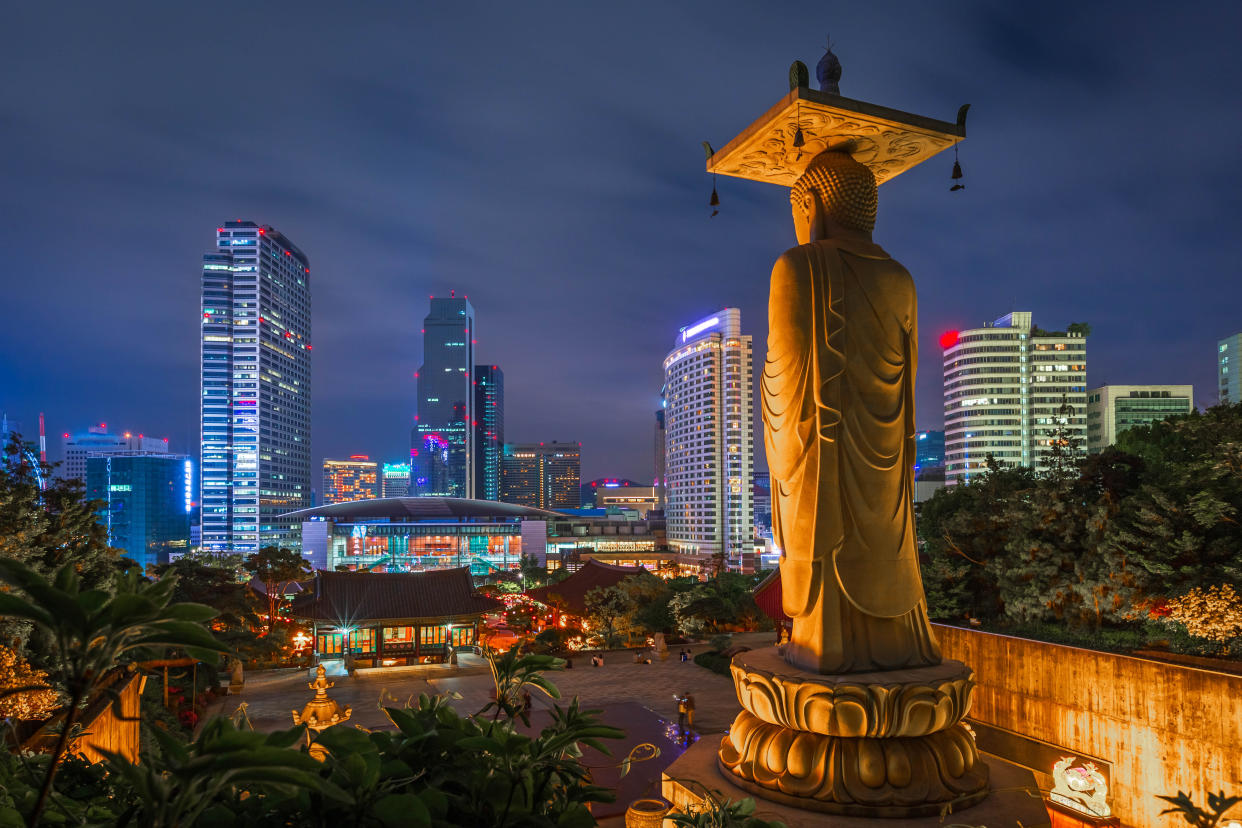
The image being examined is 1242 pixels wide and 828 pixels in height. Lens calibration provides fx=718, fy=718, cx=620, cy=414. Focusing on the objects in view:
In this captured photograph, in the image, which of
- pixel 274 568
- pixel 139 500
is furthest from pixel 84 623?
pixel 139 500

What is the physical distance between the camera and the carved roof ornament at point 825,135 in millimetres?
5988

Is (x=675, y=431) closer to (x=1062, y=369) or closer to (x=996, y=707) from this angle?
(x=1062, y=369)

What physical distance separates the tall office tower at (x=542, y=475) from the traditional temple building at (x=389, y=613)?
15064 centimetres

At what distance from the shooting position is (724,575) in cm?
2227

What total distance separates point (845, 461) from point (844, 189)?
2.49 m

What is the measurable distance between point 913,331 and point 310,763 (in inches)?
256

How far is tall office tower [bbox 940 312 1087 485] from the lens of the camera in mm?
56281

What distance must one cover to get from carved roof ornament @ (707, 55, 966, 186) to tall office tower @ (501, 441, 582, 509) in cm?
16460

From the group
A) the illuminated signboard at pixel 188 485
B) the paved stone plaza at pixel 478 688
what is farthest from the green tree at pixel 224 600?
the illuminated signboard at pixel 188 485

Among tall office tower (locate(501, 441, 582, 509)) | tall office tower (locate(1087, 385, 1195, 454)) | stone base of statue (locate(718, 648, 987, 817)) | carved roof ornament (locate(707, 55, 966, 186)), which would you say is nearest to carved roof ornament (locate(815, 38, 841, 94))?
carved roof ornament (locate(707, 55, 966, 186))

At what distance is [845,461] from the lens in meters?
6.07

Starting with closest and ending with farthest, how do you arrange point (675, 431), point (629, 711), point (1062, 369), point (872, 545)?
point (872, 545)
point (629, 711)
point (1062, 369)
point (675, 431)

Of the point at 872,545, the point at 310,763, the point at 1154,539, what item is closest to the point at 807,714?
the point at 872,545

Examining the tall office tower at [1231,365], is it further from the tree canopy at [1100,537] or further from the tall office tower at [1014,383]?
the tree canopy at [1100,537]
